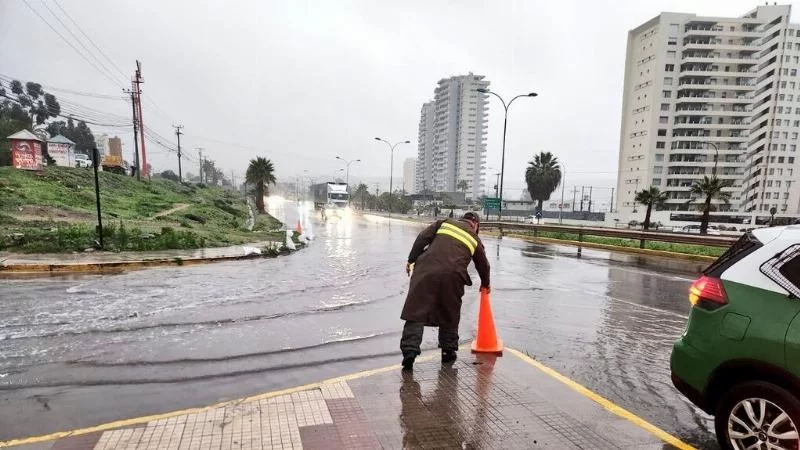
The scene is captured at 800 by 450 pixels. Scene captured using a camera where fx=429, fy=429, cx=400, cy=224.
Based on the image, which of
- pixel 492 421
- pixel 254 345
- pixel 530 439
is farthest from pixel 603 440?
pixel 254 345

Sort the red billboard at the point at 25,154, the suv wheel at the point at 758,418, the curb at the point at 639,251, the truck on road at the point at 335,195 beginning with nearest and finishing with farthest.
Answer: the suv wheel at the point at 758,418 < the curb at the point at 639,251 < the red billboard at the point at 25,154 < the truck on road at the point at 335,195

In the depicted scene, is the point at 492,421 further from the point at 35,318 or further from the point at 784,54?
the point at 784,54

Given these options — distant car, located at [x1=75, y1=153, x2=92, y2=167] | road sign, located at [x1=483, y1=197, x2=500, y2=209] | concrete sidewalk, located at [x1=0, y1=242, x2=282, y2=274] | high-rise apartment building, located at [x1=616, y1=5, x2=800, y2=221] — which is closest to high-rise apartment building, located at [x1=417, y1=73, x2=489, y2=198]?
high-rise apartment building, located at [x1=616, y1=5, x2=800, y2=221]

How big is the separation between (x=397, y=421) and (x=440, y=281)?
1382 millimetres

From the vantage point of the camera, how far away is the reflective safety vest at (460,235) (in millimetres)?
4484

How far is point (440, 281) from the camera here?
425 cm

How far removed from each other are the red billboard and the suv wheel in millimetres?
38217

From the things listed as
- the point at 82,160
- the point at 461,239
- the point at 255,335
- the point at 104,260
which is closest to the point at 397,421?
the point at 461,239

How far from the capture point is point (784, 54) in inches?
2904

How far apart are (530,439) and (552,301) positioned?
566cm

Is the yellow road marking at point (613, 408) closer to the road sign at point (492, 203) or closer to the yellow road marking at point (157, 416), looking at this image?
the yellow road marking at point (157, 416)

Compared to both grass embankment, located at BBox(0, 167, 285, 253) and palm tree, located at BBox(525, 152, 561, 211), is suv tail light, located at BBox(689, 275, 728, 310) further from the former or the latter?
palm tree, located at BBox(525, 152, 561, 211)

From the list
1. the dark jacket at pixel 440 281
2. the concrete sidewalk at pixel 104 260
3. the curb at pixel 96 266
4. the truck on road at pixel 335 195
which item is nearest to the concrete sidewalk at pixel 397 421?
the dark jacket at pixel 440 281

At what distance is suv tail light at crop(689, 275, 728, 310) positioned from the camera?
299 centimetres
